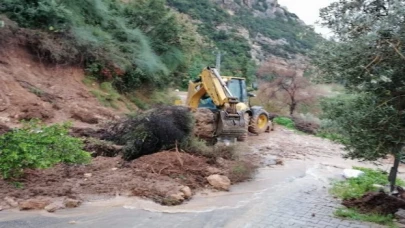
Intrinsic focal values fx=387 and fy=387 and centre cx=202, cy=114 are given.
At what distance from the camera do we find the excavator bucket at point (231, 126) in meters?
10.2

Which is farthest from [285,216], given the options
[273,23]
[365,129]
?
[273,23]

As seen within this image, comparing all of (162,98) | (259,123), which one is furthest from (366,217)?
(162,98)

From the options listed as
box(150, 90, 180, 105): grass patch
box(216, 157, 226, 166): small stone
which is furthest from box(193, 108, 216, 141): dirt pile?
box(150, 90, 180, 105): grass patch

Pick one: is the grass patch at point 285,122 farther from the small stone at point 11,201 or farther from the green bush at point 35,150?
the small stone at point 11,201

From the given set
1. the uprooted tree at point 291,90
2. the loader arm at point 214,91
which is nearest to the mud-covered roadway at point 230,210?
the loader arm at point 214,91

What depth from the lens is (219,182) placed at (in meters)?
7.36

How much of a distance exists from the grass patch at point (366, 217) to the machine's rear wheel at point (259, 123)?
9779mm

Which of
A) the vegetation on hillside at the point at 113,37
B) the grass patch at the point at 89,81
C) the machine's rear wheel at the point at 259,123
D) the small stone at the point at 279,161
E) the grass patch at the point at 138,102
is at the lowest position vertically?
the small stone at the point at 279,161

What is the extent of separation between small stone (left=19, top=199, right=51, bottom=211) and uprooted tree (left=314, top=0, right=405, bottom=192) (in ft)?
14.3

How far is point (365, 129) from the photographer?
4.87 metres

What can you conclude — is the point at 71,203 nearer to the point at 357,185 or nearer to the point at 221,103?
the point at 357,185

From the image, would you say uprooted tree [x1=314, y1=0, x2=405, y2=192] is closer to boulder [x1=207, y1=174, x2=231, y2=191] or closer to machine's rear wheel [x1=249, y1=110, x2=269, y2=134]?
boulder [x1=207, y1=174, x2=231, y2=191]

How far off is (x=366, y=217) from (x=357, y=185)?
6.73 ft

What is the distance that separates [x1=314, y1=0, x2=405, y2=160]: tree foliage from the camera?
172 inches
